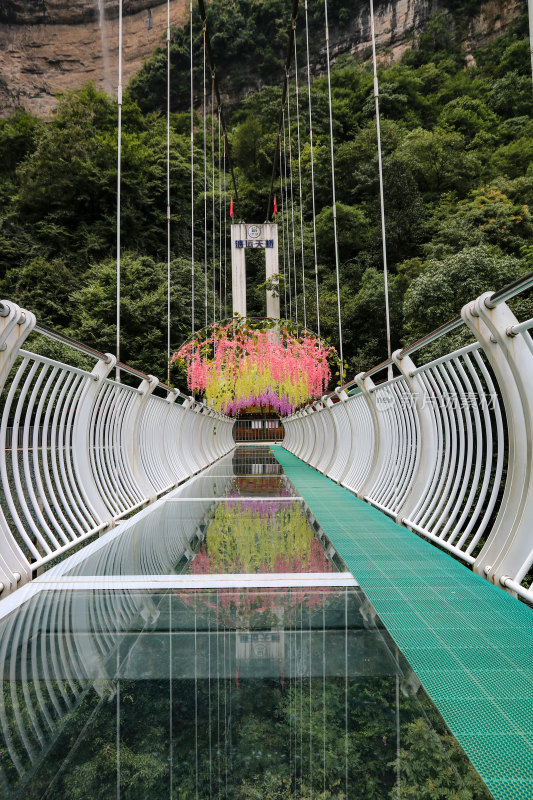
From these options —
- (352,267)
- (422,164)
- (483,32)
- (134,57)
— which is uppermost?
(134,57)

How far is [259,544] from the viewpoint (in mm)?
2973

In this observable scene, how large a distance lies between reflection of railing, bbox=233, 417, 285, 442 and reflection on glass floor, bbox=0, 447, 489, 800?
26.0 m

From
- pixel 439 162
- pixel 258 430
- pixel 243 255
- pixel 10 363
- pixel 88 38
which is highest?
pixel 88 38

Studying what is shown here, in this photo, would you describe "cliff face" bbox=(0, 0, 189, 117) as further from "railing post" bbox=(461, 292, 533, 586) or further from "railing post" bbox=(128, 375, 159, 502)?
"railing post" bbox=(461, 292, 533, 586)

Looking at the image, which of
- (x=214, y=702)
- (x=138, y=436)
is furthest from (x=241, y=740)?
(x=138, y=436)

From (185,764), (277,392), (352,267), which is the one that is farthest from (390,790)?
(352,267)

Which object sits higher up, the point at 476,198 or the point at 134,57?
the point at 134,57

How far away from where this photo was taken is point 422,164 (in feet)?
96.5

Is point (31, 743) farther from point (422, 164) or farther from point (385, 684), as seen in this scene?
point (422, 164)

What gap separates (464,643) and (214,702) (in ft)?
2.47

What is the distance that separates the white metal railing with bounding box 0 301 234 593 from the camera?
210 cm

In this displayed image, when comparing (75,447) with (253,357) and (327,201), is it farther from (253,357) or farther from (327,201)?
(327,201)

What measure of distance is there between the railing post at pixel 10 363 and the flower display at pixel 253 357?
7349 millimetres

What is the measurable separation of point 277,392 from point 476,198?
1818 cm
